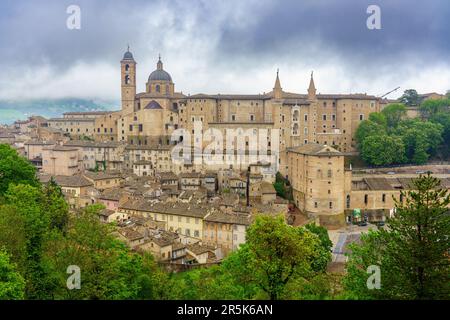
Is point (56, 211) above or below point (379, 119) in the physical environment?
below

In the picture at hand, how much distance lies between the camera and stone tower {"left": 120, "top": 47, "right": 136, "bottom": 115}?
78438 millimetres

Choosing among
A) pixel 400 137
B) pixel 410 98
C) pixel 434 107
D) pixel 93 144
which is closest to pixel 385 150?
pixel 400 137

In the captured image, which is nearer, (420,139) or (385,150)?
(385,150)

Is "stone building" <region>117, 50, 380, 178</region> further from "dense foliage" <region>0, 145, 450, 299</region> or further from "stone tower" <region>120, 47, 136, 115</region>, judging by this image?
"dense foliage" <region>0, 145, 450, 299</region>

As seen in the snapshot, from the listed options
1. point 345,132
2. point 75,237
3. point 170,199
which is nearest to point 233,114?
point 345,132

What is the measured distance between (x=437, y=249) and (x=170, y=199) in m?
35.1

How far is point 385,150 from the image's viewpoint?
6000cm

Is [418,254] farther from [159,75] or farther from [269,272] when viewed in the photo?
[159,75]

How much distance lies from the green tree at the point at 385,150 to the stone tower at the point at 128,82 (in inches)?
1514

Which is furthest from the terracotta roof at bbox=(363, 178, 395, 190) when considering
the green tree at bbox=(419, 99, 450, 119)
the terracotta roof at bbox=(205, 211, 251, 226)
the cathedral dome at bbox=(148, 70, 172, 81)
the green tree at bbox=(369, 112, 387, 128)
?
the cathedral dome at bbox=(148, 70, 172, 81)

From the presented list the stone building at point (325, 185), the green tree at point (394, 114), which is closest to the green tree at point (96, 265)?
the stone building at point (325, 185)

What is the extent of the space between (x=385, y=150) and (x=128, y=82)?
139ft

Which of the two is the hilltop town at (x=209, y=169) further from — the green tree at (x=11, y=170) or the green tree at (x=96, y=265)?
the green tree at (x=96, y=265)
